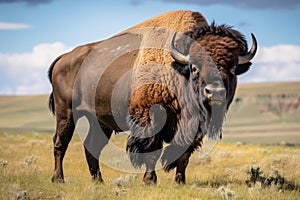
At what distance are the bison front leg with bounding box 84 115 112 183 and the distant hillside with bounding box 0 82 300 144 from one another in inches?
4815

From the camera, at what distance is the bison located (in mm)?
7137

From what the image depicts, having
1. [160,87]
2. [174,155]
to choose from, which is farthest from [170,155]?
[160,87]

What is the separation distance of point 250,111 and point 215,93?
168 meters

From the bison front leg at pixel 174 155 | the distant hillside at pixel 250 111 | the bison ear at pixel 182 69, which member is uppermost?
the bison ear at pixel 182 69

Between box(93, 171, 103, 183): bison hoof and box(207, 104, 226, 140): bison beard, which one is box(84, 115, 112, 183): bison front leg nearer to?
box(93, 171, 103, 183): bison hoof

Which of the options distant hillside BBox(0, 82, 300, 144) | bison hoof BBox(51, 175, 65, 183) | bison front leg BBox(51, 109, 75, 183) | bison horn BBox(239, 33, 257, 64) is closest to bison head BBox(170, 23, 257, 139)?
bison horn BBox(239, 33, 257, 64)

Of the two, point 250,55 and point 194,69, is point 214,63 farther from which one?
point 250,55

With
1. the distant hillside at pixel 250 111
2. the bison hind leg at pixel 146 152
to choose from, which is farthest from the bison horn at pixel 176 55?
the distant hillside at pixel 250 111

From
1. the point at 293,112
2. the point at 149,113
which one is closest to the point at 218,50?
the point at 149,113

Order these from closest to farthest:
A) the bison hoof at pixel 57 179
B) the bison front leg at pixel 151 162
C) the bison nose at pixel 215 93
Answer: the bison nose at pixel 215 93 < the bison front leg at pixel 151 162 < the bison hoof at pixel 57 179

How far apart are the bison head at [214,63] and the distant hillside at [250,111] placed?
124m

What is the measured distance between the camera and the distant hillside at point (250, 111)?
458ft

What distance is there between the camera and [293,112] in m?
168

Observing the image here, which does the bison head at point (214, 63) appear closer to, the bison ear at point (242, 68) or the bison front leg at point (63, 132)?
the bison ear at point (242, 68)
